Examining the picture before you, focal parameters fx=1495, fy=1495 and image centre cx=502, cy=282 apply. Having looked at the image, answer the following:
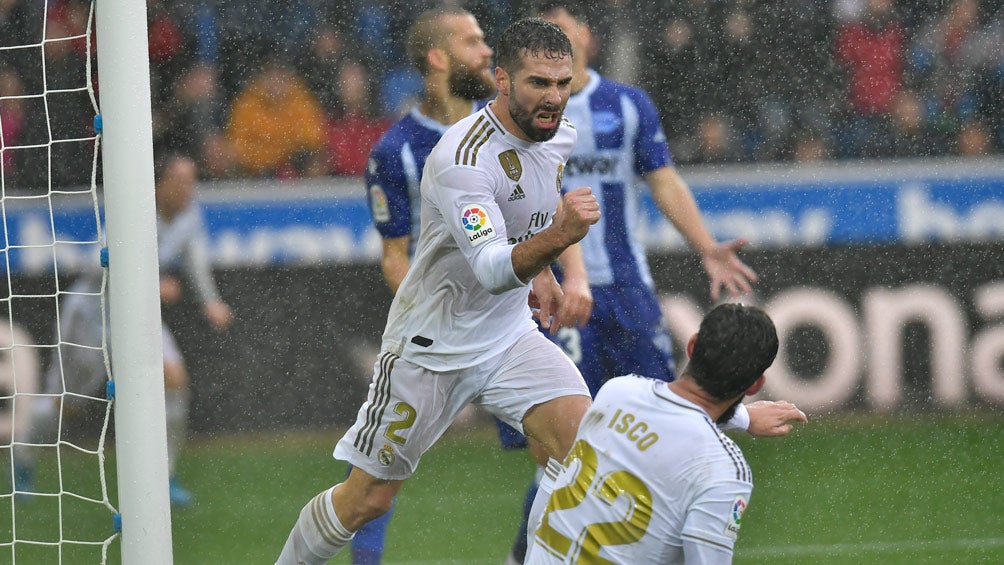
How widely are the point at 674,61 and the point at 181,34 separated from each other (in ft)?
10.5

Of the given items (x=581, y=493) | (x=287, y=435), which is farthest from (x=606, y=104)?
(x=287, y=435)

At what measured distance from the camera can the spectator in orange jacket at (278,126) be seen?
9219 millimetres

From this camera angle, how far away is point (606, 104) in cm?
588

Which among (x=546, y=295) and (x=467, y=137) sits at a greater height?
(x=467, y=137)

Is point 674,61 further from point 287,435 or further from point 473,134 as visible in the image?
point 473,134

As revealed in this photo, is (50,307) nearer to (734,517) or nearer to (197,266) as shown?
(197,266)

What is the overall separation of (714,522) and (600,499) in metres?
0.26

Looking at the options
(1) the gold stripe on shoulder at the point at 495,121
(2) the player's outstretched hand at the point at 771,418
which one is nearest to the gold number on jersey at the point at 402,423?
(1) the gold stripe on shoulder at the point at 495,121

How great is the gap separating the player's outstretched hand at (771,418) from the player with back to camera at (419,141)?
166 centimetres

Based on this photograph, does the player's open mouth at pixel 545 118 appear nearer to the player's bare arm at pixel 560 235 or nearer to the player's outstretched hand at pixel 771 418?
the player's bare arm at pixel 560 235

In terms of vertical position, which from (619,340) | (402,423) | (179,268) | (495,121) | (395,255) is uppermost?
(495,121)

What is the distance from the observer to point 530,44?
4.21 metres

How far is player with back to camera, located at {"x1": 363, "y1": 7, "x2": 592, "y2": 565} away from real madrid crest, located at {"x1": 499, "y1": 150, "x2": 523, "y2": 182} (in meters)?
1.01

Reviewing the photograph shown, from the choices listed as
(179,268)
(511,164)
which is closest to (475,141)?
(511,164)
